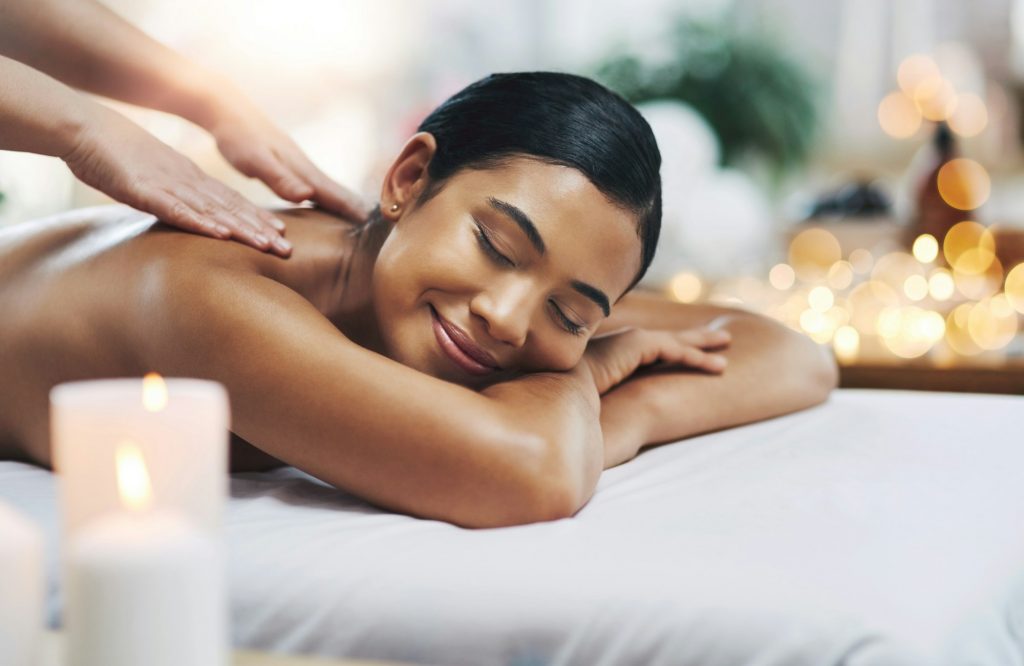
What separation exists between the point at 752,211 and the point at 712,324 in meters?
2.02

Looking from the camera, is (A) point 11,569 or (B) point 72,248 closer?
(A) point 11,569

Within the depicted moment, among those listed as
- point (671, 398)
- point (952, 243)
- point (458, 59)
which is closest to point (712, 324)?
point (671, 398)

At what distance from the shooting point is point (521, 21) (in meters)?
4.31

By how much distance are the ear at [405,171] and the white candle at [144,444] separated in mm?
740

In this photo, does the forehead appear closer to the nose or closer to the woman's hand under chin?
the nose

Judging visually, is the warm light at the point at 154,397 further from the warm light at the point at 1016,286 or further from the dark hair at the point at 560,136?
the warm light at the point at 1016,286

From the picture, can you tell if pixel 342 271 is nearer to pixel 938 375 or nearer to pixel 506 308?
pixel 506 308

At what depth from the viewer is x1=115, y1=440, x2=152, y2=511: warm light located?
48 centimetres

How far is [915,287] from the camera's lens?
97.1 inches

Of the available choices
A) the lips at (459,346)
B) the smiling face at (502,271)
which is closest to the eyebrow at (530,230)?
the smiling face at (502,271)

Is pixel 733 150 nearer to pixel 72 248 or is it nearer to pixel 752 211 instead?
pixel 752 211

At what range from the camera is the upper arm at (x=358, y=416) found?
3.07ft

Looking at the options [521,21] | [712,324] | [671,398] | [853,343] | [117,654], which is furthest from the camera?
[521,21]

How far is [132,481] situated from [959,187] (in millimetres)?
3118
